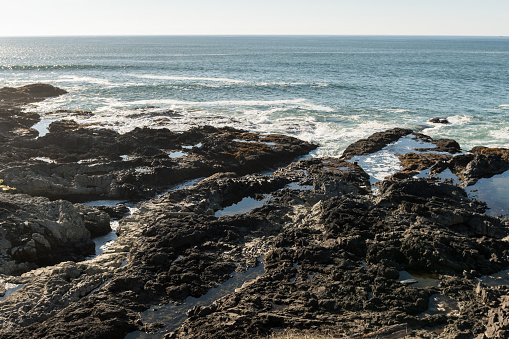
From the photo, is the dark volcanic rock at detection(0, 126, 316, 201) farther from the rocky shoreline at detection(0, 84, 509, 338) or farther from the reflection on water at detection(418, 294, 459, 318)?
the reflection on water at detection(418, 294, 459, 318)

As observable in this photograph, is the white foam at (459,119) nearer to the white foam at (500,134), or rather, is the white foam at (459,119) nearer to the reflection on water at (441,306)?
the white foam at (500,134)

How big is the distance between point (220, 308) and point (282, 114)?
3613cm

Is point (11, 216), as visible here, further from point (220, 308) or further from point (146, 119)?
point (146, 119)

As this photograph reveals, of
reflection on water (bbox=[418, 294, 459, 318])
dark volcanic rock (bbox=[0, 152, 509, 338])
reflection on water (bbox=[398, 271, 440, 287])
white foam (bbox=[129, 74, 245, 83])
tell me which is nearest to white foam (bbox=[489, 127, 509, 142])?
dark volcanic rock (bbox=[0, 152, 509, 338])

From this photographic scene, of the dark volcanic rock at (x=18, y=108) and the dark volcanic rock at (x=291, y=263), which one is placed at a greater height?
the dark volcanic rock at (x=18, y=108)

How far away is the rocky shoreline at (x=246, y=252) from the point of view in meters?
12.4

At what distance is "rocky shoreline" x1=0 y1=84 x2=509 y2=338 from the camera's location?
12.4 m

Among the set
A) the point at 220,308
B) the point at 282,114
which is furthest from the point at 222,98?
the point at 220,308

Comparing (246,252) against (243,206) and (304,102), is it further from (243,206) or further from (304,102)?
(304,102)

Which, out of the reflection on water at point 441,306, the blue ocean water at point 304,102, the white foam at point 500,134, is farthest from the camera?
the blue ocean water at point 304,102

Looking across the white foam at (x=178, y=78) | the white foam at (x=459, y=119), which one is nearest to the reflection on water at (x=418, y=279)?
the white foam at (x=459, y=119)

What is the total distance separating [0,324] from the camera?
39.8ft

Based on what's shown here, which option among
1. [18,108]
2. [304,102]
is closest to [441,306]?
[304,102]

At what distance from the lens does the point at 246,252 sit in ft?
54.6
